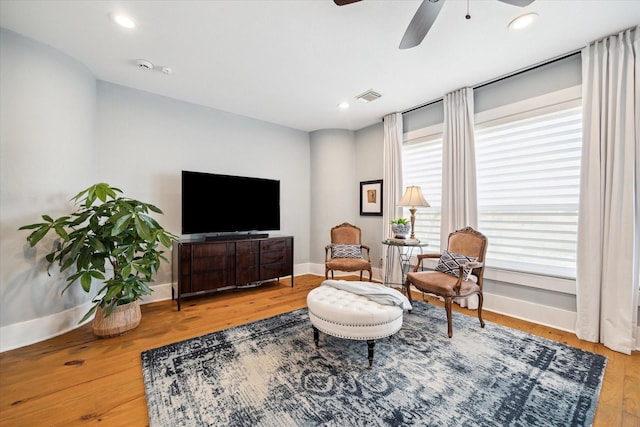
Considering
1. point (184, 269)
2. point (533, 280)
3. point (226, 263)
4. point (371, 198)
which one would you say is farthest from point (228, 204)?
point (533, 280)

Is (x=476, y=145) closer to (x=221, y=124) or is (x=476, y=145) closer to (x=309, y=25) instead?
(x=309, y=25)

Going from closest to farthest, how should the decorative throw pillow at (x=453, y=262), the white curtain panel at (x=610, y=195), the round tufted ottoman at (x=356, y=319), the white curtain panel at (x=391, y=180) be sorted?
the round tufted ottoman at (x=356, y=319), the white curtain panel at (x=610, y=195), the decorative throw pillow at (x=453, y=262), the white curtain panel at (x=391, y=180)

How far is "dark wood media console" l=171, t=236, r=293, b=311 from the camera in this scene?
3.17 m

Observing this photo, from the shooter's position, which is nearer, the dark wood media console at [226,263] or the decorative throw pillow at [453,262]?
the decorative throw pillow at [453,262]

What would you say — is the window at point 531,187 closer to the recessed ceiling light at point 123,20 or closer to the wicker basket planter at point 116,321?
the recessed ceiling light at point 123,20

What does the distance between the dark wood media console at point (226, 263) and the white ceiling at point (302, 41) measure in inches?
79.5

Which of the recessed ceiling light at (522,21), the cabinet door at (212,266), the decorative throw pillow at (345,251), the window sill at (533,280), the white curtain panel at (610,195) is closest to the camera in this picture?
the recessed ceiling light at (522,21)

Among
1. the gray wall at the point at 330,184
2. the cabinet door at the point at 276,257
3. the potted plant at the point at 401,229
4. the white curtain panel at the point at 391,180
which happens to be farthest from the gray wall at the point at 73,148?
the potted plant at the point at 401,229

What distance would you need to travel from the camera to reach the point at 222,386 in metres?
1.76

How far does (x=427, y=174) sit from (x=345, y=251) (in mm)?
1687

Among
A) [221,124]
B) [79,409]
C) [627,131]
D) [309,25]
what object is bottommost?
[79,409]

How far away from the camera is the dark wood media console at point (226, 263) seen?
3.17 meters

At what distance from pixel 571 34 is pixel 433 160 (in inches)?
70.6

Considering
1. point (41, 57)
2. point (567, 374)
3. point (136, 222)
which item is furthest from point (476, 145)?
point (41, 57)
